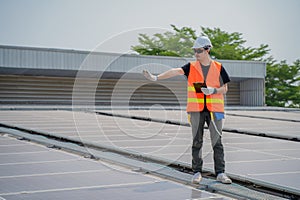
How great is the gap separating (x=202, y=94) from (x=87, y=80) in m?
28.5

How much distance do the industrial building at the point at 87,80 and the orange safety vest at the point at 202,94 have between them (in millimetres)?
19528

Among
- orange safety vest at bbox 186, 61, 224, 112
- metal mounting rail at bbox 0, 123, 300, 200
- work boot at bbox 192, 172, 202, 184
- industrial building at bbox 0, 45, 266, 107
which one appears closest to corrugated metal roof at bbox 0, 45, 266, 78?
industrial building at bbox 0, 45, 266, 107

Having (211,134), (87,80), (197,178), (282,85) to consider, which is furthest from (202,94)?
(282,85)

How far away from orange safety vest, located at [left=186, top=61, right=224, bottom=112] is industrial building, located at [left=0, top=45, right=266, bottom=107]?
19.5m

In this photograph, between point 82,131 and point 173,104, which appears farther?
point 173,104

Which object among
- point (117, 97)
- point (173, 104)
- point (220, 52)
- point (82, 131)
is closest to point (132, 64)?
point (117, 97)

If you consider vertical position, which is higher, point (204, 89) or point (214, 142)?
point (204, 89)

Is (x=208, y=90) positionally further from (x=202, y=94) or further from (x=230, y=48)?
(x=230, y=48)

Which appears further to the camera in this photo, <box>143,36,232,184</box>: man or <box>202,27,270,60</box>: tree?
<box>202,27,270,60</box>: tree

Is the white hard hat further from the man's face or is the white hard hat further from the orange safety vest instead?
the orange safety vest

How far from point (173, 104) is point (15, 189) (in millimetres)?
32373

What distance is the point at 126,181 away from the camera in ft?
22.5

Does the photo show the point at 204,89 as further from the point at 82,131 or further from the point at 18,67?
the point at 18,67

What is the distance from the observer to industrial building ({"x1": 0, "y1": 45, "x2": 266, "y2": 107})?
3033 cm
